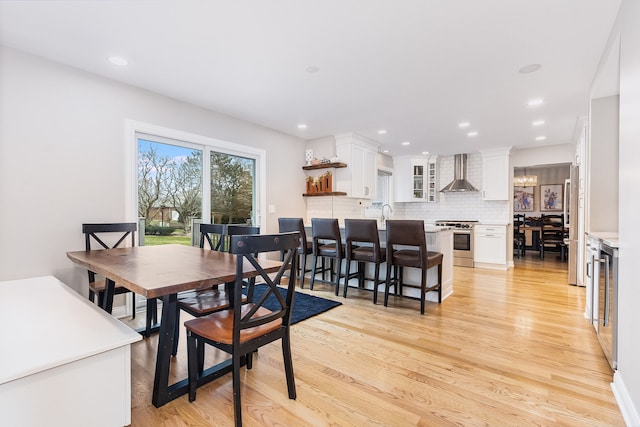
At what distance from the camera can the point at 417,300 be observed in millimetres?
3756

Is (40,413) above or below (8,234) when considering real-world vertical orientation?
below

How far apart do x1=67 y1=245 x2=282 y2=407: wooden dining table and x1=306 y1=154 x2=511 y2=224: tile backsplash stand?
3.30m

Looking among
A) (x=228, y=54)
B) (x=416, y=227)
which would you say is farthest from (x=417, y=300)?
(x=228, y=54)

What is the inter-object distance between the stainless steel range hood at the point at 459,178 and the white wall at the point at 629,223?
493 cm

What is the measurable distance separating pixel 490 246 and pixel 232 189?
5.06 m

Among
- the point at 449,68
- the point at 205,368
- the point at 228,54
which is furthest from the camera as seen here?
the point at 449,68

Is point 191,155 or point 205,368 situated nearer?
point 205,368

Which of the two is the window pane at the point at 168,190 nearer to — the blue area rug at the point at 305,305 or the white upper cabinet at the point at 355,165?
the blue area rug at the point at 305,305

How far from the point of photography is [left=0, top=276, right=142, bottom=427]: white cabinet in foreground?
1.28 m

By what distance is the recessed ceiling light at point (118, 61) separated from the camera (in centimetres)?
267

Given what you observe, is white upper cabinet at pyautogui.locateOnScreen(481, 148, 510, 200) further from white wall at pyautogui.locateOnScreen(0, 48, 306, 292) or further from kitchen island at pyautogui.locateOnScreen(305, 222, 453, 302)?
white wall at pyautogui.locateOnScreen(0, 48, 306, 292)

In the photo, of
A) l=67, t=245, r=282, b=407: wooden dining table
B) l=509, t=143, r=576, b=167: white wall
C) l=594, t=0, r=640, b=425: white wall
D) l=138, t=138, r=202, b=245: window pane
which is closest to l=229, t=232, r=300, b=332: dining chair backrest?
l=67, t=245, r=282, b=407: wooden dining table

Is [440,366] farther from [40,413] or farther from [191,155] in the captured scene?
[191,155]

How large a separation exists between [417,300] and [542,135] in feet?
12.7
